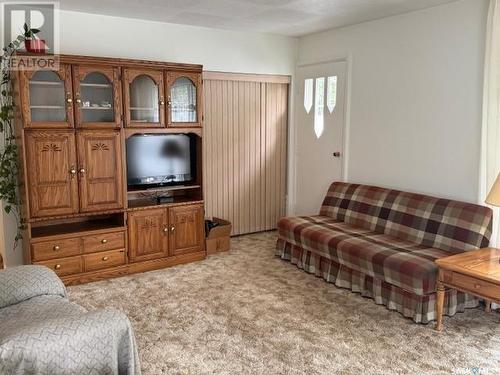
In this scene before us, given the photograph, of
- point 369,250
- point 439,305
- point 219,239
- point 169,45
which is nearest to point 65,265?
point 219,239

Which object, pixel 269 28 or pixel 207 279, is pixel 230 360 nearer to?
pixel 207 279

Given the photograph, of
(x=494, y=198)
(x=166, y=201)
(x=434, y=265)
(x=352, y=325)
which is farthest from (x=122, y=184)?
(x=494, y=198)

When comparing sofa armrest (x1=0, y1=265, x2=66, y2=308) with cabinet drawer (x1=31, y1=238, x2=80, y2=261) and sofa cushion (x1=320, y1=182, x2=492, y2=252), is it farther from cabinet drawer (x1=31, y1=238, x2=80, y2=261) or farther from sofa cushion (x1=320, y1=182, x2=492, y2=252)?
sofa cushion (x1=320, y1=182, x2=492, y2=252)

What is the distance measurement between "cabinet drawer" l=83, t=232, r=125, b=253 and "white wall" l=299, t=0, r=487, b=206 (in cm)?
248

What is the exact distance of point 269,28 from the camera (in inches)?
192

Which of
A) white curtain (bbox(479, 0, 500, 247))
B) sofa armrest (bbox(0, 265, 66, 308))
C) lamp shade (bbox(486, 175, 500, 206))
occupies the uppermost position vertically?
white curtain (bbox(479, 0, 500, 247))

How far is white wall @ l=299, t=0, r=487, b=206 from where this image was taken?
3.60m

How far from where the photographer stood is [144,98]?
4.12 metres

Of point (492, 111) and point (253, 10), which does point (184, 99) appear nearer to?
point (253, 10)

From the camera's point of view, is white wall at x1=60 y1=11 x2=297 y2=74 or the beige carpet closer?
the beige carpet

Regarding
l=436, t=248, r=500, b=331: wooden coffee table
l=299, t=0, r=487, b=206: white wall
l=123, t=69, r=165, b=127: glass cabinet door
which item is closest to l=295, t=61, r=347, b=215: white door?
l=299, t=0, r=487, b=206: white wall

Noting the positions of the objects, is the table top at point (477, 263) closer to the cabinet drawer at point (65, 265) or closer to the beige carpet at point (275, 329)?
the beige carpet at point (275, 329)

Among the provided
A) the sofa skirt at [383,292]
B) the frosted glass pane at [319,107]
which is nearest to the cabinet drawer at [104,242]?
the sofa skirt at [383,292]

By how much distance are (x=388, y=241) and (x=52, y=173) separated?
2.85 m
